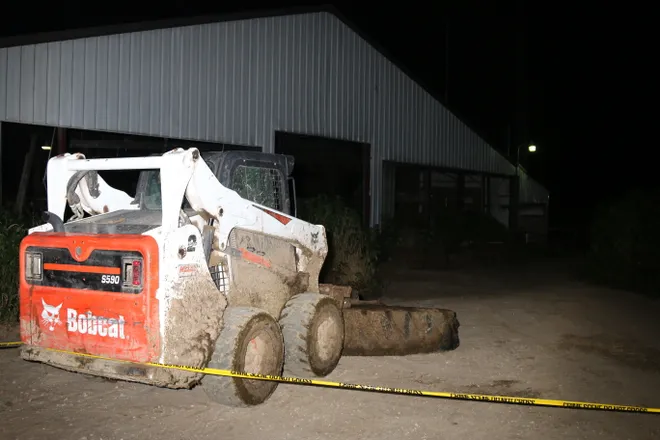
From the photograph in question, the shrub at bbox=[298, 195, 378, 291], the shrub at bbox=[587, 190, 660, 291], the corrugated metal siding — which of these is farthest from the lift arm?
the shrub at bbox=[587, 190, 660, 291]

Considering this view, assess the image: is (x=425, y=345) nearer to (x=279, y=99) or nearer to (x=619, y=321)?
(x=619, y=321)

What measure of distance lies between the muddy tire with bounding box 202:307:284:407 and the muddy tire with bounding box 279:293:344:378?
0.50 meters

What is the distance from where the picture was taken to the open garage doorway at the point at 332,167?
1969 centimetres

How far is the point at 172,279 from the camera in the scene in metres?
5.59

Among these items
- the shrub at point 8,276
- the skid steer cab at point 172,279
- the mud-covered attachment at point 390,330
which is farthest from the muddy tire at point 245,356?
the shrub at point 8,276

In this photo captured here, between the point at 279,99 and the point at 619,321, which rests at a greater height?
the point at 279,99

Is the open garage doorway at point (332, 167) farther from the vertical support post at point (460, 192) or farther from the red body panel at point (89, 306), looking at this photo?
the red body panel at point (89, 306)

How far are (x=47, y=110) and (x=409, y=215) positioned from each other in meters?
14.6

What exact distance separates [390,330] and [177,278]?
3.72 m

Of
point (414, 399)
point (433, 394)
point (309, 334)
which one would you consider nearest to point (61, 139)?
point (309, 334)

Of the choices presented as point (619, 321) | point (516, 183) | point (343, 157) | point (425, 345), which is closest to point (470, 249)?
point (343, 157)

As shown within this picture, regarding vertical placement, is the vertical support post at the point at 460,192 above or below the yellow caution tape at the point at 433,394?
above

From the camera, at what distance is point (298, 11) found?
58.5 feet

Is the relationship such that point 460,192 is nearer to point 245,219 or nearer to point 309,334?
point 309,334
